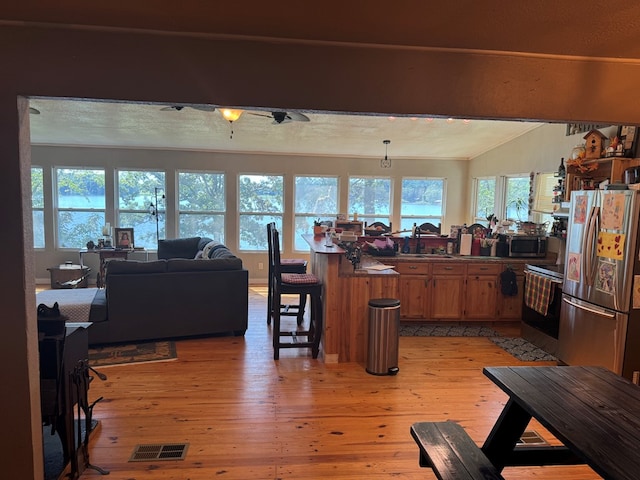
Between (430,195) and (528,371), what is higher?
(430,195)

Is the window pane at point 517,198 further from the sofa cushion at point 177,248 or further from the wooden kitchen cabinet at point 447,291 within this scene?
the sofa cushion at point 177,248

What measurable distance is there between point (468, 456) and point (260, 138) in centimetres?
567

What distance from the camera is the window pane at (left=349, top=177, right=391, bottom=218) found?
7867mm

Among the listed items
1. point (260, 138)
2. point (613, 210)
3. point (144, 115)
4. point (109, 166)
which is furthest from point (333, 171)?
point (613, 210)

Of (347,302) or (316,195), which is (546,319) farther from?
(316,195)

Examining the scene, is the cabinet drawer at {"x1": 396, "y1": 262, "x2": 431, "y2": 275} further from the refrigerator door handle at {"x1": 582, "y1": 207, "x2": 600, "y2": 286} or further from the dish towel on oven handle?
the refrigerator door handle at {"x1": 582, "y1": 207, "x2": 600, "y2": 286}

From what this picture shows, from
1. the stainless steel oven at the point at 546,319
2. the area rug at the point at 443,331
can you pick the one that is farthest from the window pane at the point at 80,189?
the stainless steel oven at the point at 546,319

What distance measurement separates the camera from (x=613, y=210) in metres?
3.39

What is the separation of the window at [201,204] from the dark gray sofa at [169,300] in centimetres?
293

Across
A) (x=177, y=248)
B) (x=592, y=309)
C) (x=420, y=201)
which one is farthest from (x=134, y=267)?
(x=420, y=201)

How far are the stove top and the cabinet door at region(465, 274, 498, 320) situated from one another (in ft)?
1.64

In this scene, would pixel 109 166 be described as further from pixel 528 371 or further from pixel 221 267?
pixel 528 371

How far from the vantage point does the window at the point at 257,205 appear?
7621mm

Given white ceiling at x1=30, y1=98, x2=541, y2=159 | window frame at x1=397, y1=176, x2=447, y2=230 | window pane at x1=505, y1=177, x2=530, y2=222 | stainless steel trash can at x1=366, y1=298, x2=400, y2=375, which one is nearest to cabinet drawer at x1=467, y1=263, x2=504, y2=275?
window pane at x1=505, y1=177, x2=530, y2=222
